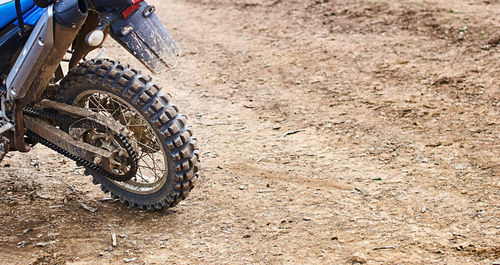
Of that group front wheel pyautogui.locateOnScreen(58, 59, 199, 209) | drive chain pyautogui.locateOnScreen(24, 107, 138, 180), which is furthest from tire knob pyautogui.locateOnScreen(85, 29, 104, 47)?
drive chain pyautogui.locateOnScreen(24, 107, 138, 180)

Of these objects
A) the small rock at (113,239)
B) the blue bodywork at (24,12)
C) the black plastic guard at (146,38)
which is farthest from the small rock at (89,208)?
the blue bodywork at (24,12)

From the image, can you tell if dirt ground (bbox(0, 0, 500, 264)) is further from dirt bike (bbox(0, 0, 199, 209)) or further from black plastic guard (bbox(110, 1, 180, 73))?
black plastic guard (bbox(110, 1, 180, 73))

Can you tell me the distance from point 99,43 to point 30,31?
1.79ft

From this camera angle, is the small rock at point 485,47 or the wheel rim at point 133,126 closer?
the wheel rim at point 133,126

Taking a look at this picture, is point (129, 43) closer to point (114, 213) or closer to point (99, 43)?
point (99, 43)

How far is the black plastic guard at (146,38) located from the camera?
325 cm

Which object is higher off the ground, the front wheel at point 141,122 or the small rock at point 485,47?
the front wheel at point 141,122

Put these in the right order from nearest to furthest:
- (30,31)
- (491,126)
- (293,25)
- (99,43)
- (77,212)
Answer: (99,43) < (30,31) < (77,212) < (491,126) < (293,25)

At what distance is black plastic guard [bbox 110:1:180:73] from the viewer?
3250mm

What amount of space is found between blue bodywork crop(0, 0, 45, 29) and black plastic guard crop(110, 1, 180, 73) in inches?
20.9

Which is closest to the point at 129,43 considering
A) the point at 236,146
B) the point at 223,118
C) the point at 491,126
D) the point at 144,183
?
the point at 144,183

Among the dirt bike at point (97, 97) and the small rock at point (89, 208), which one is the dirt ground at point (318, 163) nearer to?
the small rock at point (89, 208)

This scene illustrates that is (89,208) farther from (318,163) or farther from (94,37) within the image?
(318,163)

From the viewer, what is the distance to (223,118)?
5.21 m
